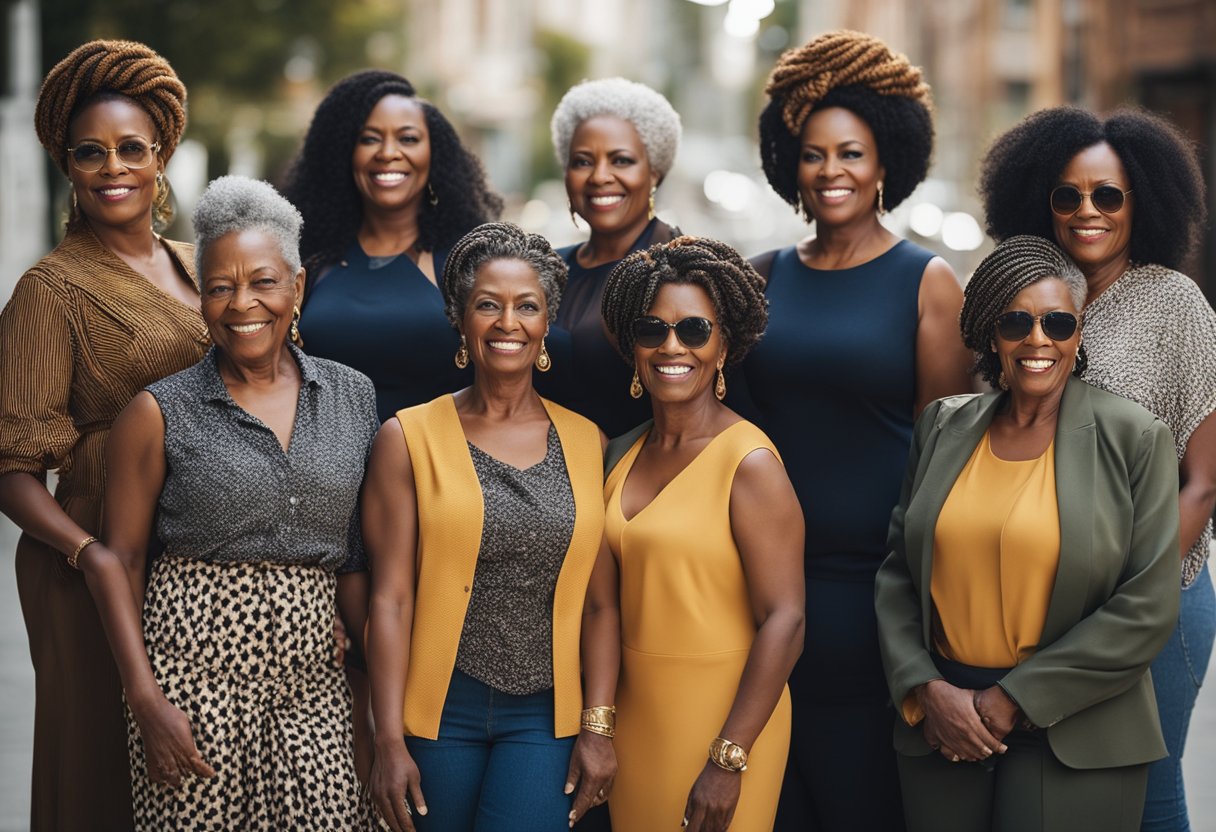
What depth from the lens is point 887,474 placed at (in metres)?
4.56

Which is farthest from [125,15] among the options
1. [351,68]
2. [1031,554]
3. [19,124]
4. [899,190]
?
[1031,554]

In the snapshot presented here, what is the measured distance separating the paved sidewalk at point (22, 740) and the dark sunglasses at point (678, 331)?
10.5 feet

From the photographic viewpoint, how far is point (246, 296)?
402cm

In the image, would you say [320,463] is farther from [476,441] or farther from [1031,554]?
[1031,554]

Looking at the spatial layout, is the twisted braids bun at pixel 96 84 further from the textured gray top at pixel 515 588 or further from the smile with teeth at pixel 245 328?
the textured gray top at pixel 515 588

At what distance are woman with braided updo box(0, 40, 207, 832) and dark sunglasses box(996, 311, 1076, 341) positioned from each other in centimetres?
235

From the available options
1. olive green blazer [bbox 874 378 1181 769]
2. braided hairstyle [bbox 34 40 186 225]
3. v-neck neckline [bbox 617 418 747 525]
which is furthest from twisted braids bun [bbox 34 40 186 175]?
olive green blazer [bbox 874 378 1181 769]

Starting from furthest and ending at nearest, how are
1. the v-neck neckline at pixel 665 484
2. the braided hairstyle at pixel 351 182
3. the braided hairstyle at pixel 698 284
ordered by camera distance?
the braided hairstyle at pixel 351 182
the braided hairstyle at pixel 698 284
the v-neck neckline at pixel 665 484

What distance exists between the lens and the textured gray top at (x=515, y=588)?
13.1 ft

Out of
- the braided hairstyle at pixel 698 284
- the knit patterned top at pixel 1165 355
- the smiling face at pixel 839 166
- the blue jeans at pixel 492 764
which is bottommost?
the blue jeans at pixel 492 764

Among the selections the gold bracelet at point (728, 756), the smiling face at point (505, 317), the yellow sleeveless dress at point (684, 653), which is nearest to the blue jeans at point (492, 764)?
the yellow sleeveless dress at point (684, 653)

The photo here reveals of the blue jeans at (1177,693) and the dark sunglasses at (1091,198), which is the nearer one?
the blue jeans at (1177,693)

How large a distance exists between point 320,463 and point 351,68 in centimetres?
2183

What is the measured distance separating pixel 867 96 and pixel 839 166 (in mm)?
241
